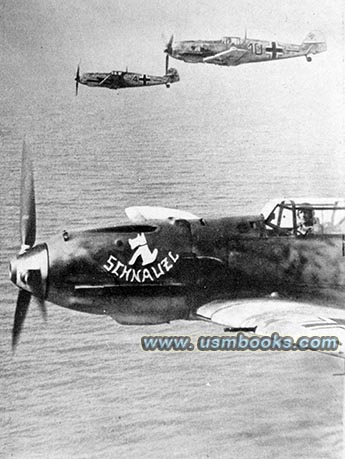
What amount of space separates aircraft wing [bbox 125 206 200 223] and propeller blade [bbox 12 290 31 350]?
0.55 meters

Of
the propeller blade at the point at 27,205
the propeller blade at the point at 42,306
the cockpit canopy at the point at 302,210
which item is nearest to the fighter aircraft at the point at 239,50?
the cockpit canopy at the point at 302,210

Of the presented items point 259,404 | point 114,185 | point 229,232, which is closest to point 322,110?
point 229,232

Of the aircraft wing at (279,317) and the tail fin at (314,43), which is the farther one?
the tail fin at (314,43)

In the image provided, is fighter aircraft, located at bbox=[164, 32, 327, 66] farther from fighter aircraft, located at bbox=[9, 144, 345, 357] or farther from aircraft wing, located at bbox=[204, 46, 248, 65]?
fighter aircraft, located at bbox=[9, 144, 345, 357]

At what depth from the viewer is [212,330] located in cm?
269

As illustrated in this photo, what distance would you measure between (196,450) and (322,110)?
162 centimetres

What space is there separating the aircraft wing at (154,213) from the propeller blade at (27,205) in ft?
1.35

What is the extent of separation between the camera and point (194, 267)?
8.38 ft

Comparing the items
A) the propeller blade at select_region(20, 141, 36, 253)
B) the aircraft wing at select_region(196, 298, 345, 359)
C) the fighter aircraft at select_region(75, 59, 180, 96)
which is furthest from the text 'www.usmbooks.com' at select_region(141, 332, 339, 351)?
the fighter aircraft at select_region(75, 59, 180, 96)

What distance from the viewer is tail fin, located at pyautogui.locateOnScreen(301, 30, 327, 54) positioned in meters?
2.80

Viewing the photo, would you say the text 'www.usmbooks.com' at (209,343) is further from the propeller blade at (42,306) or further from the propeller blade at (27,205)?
the propeller blade at (27,205)

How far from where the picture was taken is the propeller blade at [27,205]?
258 cm

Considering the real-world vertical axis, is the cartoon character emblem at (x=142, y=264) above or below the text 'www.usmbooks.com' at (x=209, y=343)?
above

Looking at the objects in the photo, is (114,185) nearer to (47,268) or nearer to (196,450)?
(47,268)
